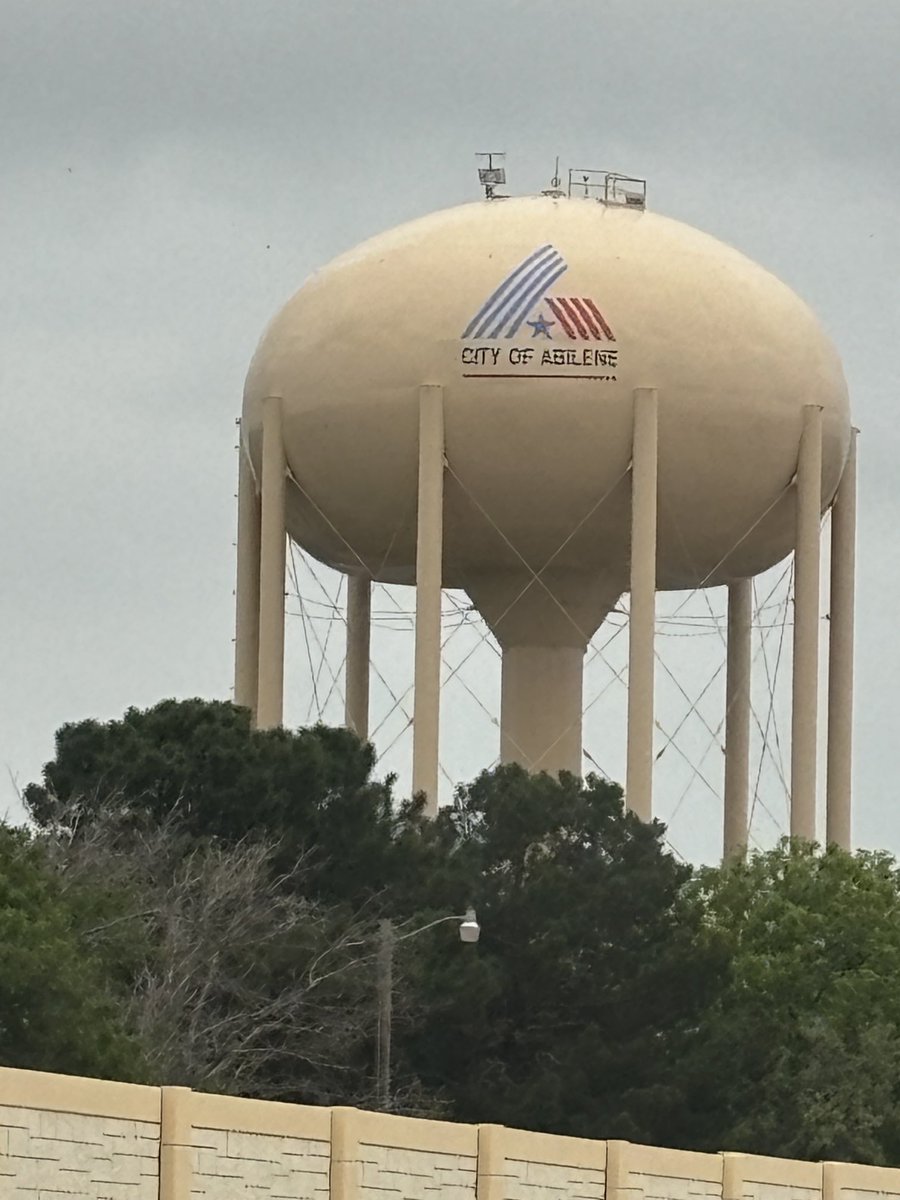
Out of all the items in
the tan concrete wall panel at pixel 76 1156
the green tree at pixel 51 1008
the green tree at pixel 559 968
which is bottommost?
the tan concrete wall panel at pixel 76 1156

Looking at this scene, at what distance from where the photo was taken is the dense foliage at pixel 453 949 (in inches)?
1793

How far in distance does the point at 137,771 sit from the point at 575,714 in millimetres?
9549

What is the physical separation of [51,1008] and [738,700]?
22.1m

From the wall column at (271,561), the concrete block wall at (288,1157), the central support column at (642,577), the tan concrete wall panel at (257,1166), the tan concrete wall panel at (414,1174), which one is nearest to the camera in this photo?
the concrete block wall at (288,1157)

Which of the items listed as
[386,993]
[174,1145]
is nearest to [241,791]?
[386,993]

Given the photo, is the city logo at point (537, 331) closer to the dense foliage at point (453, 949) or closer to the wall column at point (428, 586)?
the wall column at point (428, 586)

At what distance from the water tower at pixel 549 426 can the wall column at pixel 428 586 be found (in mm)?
36

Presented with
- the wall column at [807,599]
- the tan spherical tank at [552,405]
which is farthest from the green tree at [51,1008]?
the wall column at [807,599]

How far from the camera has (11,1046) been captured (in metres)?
36.8

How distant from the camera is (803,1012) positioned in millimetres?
51281

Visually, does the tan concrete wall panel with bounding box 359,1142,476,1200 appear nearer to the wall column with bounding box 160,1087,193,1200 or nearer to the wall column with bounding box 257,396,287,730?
the wall column with bounding box 160,1087,193,1200

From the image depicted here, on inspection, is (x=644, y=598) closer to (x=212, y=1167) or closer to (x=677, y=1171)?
(x=677, y=1171)

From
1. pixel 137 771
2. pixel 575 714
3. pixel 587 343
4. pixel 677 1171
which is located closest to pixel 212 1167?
pixel 677 1171

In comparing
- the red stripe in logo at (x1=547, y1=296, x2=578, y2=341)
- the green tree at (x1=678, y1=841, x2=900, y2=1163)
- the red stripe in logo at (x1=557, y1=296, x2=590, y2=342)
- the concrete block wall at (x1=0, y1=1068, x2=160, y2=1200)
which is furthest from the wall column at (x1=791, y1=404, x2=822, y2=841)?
the concrete block wall at (x1=0, y1=1068, x2=160, y2=1200)
